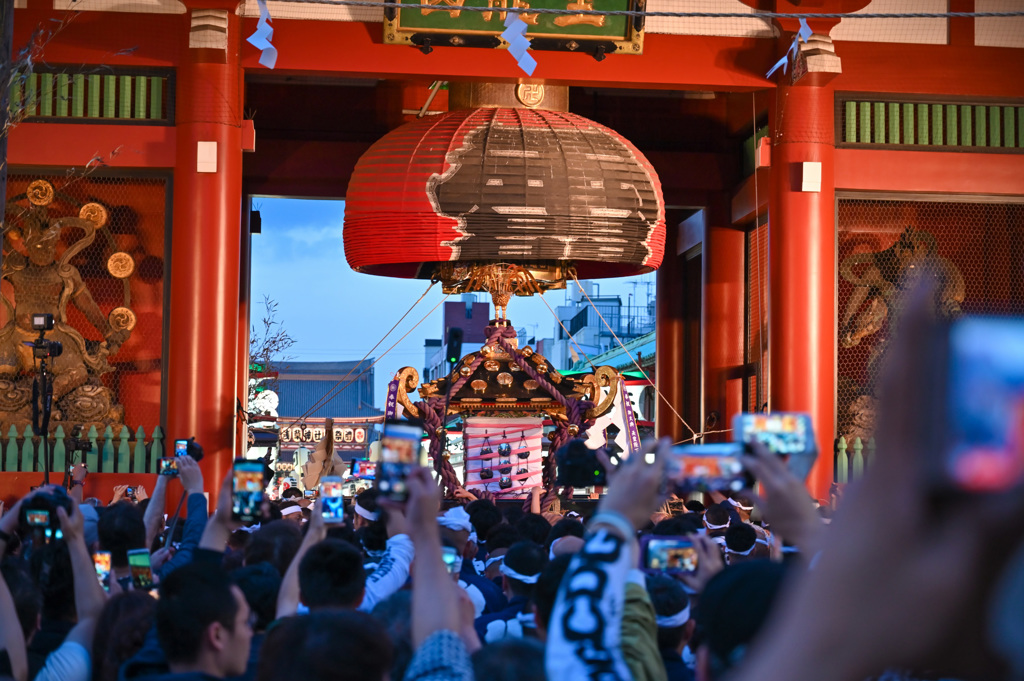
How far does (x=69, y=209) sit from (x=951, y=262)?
34.1 ft

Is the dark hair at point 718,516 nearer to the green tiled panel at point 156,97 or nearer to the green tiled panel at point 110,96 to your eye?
the green tiled panel at point 156,97

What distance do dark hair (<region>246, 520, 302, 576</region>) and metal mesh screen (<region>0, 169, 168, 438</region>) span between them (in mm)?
8425

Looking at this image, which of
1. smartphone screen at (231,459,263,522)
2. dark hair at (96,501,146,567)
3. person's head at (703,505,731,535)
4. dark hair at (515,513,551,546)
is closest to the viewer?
smartphone screen at (231,459,263,522)

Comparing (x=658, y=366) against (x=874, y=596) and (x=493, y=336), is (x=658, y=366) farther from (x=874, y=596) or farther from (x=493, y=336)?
(x=874, y=596)

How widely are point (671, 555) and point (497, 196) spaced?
9385mm

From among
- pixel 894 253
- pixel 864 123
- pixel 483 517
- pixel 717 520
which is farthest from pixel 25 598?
pixel 894 253

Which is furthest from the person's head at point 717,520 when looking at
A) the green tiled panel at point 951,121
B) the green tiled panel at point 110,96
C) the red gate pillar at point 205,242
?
the green tiled panel at point 110,96

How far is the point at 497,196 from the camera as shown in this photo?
11828mm

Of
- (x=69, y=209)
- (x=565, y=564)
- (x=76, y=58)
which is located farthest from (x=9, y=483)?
(x=565, y=564)

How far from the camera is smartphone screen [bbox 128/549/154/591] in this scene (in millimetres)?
3588

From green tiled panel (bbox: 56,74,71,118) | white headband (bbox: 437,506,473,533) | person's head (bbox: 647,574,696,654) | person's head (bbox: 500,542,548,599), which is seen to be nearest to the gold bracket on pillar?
green tiled panel (bbox: 56,74,71,118)

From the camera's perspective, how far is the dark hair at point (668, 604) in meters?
3.20

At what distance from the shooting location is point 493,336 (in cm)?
1270

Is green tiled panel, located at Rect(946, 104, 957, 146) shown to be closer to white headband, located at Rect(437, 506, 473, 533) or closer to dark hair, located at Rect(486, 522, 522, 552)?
dark hair, located at Rect(486, 522, 522, 552)
